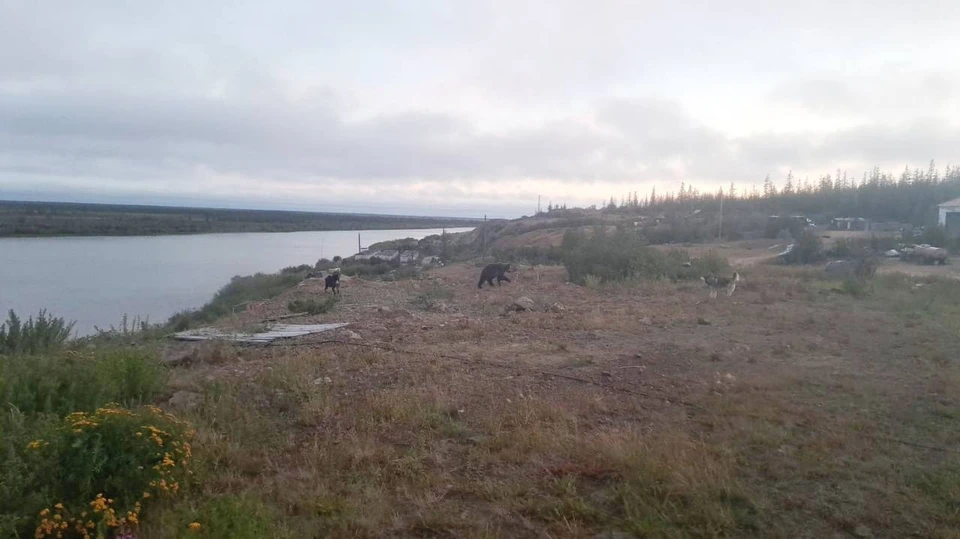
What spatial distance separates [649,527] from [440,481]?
1554 mm

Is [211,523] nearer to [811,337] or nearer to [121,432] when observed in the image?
[121,432]

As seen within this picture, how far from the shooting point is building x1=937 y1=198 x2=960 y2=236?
3519 cm

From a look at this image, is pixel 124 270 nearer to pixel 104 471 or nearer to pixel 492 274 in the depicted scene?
pixel 492 274

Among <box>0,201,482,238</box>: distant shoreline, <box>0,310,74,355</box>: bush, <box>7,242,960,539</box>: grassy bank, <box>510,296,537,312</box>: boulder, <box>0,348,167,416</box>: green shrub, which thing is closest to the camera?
<box>7,242,960,539</box>: grassy bank

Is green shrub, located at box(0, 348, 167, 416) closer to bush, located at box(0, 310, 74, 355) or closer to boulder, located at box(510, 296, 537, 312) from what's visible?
bush, located at box(0, 310, 74, 355)

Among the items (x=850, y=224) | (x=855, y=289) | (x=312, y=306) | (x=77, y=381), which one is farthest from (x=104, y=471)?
(x=850, y=224)

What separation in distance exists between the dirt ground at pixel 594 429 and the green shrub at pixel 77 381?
23.3 inches

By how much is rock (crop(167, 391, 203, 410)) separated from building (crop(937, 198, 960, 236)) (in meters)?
36.4

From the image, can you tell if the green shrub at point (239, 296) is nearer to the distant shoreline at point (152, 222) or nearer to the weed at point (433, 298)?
the weed at point (433, 298)

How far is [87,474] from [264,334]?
7.19 meters

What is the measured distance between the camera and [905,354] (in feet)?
32.4

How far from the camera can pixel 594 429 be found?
6.36 metres

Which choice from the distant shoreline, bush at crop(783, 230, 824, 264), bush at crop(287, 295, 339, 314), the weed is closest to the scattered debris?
bush at crop(287, 295, 339, 314)

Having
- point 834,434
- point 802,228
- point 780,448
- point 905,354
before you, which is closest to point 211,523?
point 780,448
